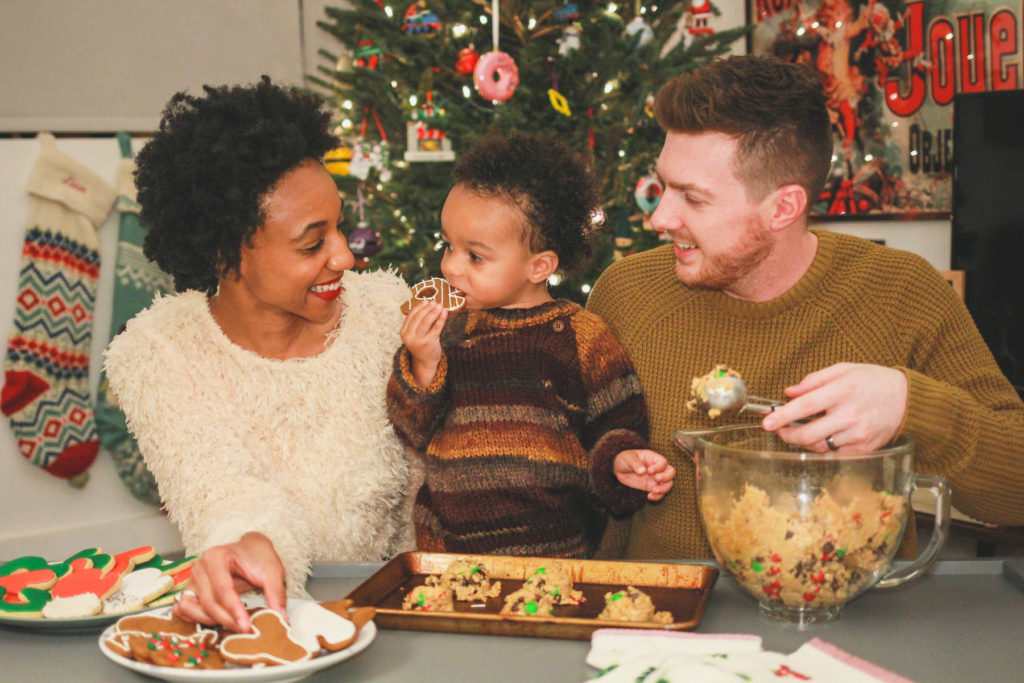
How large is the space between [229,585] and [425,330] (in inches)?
24.0

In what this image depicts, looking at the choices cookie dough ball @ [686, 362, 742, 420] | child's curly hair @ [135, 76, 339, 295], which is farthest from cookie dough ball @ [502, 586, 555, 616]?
child's curly hair @ [135, 76, 339, 295]

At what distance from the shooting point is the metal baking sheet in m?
1.10

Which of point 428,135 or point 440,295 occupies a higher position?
point 428,135

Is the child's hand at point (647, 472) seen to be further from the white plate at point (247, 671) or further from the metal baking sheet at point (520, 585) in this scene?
the white plate at point (247, 671)

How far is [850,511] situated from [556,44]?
8.40ft

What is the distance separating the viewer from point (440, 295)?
1.76 m

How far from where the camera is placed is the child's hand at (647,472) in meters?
1.46

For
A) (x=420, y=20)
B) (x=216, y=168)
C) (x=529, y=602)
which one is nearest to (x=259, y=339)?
(x=216, y=168)

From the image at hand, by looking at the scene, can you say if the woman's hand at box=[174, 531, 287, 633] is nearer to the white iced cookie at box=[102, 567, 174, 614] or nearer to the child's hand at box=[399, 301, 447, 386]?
the white iced cookie at box=[102, 567, 174, 614]

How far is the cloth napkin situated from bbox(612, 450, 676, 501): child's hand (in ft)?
1.35

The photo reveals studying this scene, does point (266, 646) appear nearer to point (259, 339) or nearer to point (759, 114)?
point (259, 339)

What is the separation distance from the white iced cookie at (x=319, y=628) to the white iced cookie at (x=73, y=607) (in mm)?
248

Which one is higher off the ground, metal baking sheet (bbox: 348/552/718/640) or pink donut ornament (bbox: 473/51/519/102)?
pink donut ornament (bbox: 473/51/519/102)

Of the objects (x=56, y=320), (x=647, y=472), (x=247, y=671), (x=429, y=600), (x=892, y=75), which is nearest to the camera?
(x=247, y=671)
